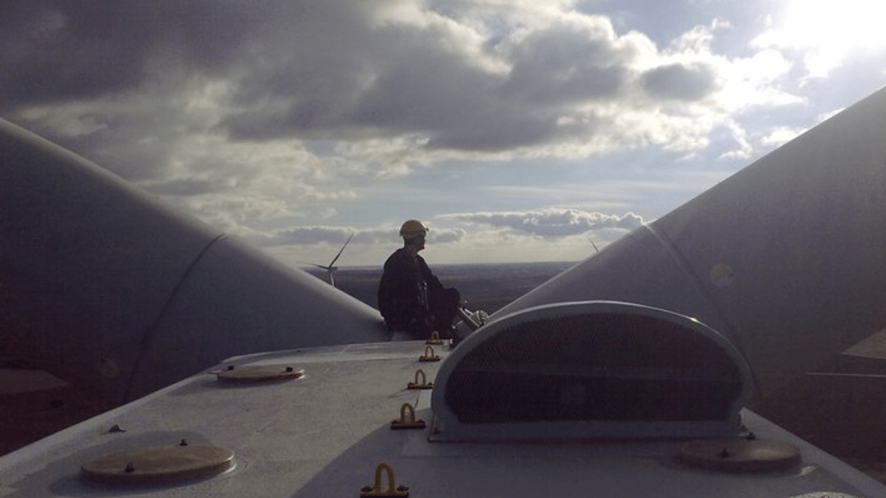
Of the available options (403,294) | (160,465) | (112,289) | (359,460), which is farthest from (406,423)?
(403,294)

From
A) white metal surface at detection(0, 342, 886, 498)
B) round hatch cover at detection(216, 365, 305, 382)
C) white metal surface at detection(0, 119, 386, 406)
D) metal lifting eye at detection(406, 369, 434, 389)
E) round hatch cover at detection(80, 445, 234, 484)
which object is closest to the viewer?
white metal surface at detection(0, 342, 886, 498)

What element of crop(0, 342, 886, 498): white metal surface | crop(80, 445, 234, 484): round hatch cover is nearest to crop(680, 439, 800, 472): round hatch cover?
crop(0, 342, 886, 498): white metal surface

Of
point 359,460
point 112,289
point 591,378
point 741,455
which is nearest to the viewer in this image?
point 741,455

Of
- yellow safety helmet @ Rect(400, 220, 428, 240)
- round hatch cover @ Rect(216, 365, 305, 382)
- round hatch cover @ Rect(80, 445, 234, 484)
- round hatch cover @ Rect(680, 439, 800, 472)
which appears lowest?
round hatch cover @ Rect(680, 439, 800, 472)

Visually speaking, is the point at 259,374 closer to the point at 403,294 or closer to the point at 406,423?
the point at 406,423

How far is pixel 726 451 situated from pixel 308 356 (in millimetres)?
5910

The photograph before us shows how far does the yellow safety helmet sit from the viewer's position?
38.7 feet

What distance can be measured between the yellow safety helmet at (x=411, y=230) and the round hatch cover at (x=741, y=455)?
24.8 ft

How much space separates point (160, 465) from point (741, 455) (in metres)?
2.43

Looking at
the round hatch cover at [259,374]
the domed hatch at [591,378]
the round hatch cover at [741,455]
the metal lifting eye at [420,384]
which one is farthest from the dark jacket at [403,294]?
the round hatch cover at [741,455]

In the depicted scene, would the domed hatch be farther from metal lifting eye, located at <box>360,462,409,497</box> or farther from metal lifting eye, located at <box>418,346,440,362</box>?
metal lifting eye, located at <box>418,346,440,362</box>

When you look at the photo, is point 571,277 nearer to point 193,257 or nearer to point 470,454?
point 193,257

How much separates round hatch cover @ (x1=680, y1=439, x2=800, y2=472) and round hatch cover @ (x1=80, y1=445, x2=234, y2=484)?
2.01 metres

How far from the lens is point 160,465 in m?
4.18
